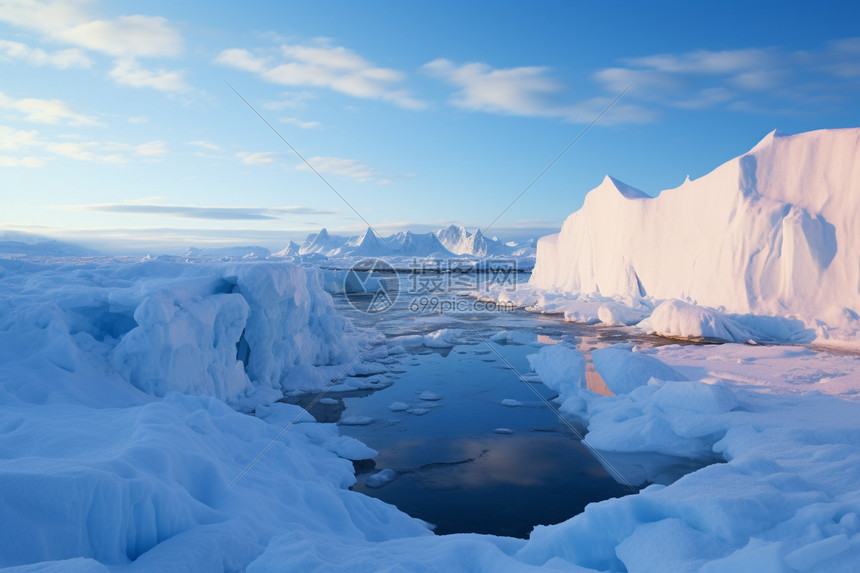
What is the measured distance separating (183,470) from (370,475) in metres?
3.31

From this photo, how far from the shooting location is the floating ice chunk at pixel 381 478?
668 centimetres

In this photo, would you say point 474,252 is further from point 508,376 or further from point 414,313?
point 508,376

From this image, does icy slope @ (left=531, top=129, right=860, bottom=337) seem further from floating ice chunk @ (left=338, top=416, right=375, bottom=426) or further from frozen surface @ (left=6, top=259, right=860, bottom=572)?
floating ice chunk @ (left=338, top=416, right=375, bottom=426)

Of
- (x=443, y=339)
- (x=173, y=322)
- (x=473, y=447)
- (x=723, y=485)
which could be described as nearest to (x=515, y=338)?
(x=443, y=339)

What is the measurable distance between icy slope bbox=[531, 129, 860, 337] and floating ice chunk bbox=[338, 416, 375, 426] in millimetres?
14085

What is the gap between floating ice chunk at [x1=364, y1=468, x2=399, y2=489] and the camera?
668cm

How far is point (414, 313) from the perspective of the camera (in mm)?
25938

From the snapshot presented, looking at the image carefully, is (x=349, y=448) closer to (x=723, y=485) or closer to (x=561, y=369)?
(x=723, y=485)

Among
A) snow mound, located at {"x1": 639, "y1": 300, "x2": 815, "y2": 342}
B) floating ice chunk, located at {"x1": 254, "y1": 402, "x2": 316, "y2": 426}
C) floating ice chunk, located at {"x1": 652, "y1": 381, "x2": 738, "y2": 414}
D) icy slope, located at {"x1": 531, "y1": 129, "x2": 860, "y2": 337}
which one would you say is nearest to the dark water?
floating ice chunk, located at {"x1": 254, "y1": 402, "x2": 316, "y2": 426}

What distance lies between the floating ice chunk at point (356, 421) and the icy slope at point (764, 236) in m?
14.1

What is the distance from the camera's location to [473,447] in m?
8.08

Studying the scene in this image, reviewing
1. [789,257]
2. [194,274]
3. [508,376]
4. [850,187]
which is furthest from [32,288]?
[850,187]

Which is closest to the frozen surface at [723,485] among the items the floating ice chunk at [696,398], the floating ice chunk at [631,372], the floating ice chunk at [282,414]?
the floating ice chunk at [696,398]

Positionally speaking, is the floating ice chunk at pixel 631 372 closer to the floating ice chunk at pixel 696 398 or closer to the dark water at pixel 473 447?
the floating ice chunk at pixel 696 398
